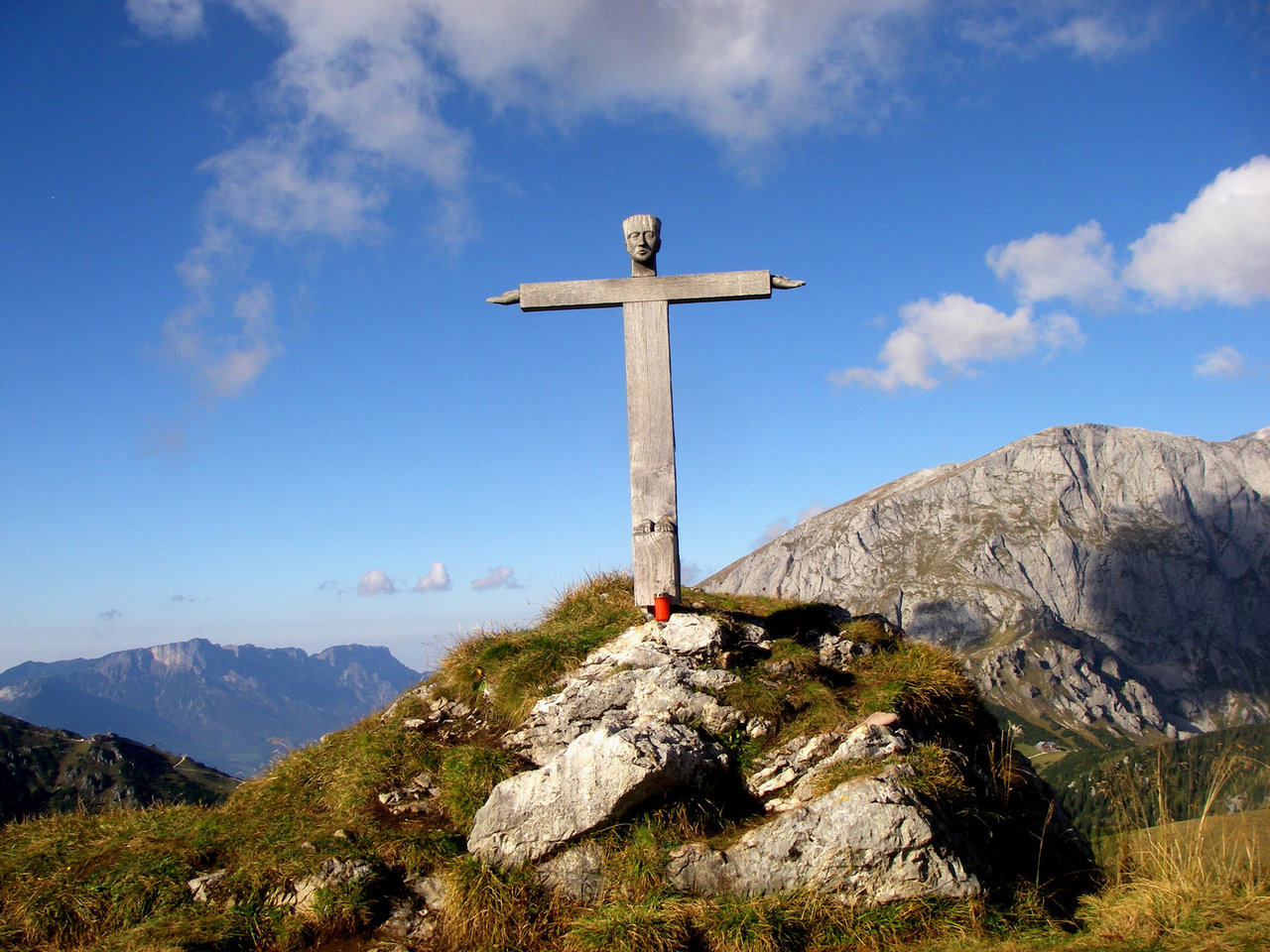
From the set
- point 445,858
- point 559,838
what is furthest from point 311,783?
point 559,838

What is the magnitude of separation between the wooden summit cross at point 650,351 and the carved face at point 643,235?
0.05 feet

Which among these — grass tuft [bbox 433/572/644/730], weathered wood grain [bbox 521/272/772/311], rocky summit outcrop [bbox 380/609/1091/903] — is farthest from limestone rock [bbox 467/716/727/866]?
weathered wood grain [bbox 521/272/772/311]

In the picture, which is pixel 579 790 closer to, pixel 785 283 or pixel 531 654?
pixel 531 654

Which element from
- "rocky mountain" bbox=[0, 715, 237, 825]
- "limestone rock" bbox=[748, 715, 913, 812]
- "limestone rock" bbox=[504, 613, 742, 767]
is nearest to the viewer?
"limestone rock" bbox=[748, 715, 913, 812]

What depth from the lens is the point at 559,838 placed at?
865 cm

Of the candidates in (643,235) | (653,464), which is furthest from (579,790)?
(643,235)

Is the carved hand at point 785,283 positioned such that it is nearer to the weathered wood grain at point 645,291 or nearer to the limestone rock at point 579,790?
the weathered wood grain at point 645,291

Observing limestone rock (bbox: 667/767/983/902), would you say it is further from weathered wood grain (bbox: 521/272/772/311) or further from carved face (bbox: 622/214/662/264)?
carved face (bbox: 622/214/662/264)

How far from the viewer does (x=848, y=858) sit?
8.13 meters

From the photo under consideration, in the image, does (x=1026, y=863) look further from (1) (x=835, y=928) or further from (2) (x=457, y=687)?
(2) (x=457, y=687)

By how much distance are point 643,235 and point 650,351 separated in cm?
192

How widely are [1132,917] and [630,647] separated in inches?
260

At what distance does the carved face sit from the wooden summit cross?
0.02 meters

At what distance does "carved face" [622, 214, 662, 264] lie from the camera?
1302cm
